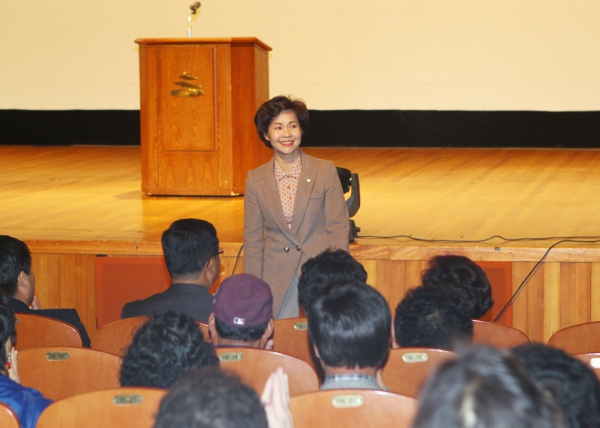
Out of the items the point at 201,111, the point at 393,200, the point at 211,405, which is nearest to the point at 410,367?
the point at 211,405

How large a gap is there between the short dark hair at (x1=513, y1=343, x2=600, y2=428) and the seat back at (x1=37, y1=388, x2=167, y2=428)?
0.76 metres

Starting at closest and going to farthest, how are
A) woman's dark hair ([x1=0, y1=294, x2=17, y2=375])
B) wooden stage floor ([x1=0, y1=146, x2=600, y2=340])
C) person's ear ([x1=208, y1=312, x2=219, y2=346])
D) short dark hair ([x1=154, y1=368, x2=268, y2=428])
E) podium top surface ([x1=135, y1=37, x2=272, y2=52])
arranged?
1. short dark hair ([x1=154, y1=368, x2=268, y2=428])
2. woman's dark hair ([x1=0, y1=294, x2=17, y2=375])
3. person's ear ([x1=208, y1=312, x2=219, y2=346])
4. wooden stage floor ([x1=0, y1=146, x2=600, y2=340])
5. podium top surface ([x1=135, y1=37, x2=272, y2=52])

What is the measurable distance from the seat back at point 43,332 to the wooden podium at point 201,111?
10.2ft

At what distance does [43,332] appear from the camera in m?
2.55

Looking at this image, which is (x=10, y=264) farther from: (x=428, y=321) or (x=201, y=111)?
(x=201, y=111)

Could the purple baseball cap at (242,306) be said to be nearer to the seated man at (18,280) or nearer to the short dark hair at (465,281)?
the short dark hair at (465,281)

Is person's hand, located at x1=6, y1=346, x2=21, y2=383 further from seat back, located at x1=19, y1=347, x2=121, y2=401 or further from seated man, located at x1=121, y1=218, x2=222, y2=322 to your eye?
seated man, located at x1=121, y1=218, x2=222, y2=322

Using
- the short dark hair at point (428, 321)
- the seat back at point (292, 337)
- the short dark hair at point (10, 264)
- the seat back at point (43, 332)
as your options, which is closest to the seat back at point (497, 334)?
the short dark hair at point (428, 321)

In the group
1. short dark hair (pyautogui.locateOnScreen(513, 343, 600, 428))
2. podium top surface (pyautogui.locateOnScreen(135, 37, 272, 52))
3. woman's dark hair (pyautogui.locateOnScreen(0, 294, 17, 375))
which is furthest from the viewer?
podium top surface (pyautogui.locateOnScreen(135, 37, 272, 52))

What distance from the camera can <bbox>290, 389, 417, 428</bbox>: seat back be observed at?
61.6 inches

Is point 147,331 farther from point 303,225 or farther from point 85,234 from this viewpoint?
point 85,234

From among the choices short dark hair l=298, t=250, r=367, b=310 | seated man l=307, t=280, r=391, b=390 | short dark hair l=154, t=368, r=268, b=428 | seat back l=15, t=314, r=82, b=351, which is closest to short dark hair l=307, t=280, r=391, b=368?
seated man l=307, t=280, r=391, b=390

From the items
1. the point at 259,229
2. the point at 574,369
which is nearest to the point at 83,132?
the point at 259,229

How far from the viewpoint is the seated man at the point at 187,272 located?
278 centimetres
